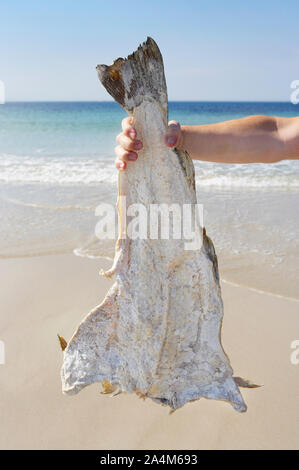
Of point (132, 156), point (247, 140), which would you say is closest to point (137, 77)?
point (132, 156)

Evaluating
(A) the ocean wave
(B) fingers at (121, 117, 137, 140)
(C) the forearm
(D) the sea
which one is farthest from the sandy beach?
(A) the ocean wave

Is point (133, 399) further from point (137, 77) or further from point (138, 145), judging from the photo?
point (137, 77)

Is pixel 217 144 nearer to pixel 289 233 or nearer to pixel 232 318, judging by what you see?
pixel 232 318

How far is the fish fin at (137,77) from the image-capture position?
1680 mm

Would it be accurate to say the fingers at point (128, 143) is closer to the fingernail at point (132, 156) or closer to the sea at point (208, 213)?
the fingernail at point (132, 156)

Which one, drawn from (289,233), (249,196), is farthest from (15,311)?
(249,196)

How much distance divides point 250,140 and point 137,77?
63 centimetres

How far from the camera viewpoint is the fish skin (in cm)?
196

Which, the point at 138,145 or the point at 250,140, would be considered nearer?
the point at 138,145

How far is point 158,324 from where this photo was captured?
2.02 metres

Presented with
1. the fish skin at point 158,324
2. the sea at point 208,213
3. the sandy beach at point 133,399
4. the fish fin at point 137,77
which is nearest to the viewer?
the fish fin at point 137,77

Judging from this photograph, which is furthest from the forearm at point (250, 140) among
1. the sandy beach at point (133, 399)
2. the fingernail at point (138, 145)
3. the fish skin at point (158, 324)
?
the sandy beach at point (133, 399)

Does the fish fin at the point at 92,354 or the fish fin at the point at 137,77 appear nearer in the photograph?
the fish fin at the point at 137,77

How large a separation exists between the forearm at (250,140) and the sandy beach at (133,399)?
1.38 metres
